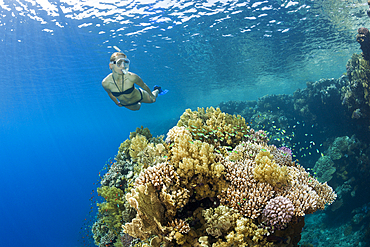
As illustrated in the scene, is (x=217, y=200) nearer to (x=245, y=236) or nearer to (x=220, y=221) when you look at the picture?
(x=220, y=221)

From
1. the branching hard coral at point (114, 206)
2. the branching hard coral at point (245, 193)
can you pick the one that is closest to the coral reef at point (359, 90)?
the branching hard coral at point (245, 193)

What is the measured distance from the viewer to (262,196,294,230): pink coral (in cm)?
310

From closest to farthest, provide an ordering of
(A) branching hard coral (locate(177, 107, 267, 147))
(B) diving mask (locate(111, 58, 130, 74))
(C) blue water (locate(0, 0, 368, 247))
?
(B) diving mask (locate(111, 58, 130, 74))
(A) branching hard coral (locate(177, 107, 267, 147))
(C) blue water (locate(0, 0, 368, 247))

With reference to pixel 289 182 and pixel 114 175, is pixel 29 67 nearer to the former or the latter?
pixel 114 175

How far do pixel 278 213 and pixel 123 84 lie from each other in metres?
4.66

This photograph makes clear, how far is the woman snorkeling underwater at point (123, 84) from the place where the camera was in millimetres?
4384

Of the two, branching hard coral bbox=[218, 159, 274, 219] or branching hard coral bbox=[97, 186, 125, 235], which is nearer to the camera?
branching hard coral bbox=[218, 159, 274, 219]

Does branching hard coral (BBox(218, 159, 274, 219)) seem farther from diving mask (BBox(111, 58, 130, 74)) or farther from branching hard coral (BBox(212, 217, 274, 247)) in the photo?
diving mask (BBox(111, 58, 130, 74))

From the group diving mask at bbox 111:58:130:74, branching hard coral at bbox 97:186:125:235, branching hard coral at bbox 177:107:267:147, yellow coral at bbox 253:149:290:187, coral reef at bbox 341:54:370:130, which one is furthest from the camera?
coral reef at bbox 341:54:370:130

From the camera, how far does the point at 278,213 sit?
3.10 meters

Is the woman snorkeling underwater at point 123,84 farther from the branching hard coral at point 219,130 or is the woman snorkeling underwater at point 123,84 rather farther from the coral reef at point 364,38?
the coral reef at point 364,38

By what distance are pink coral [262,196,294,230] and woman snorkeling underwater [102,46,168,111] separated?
4.29m

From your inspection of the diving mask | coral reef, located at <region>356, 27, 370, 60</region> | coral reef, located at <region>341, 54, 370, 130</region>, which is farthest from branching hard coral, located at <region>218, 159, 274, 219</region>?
coral reef, located at <region>356, 27, 370, 60</region>

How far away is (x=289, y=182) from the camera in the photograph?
3.87 meters
